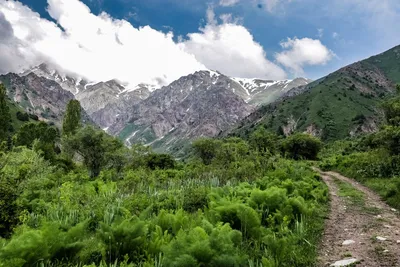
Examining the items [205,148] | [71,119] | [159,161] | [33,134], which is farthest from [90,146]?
[71,119]

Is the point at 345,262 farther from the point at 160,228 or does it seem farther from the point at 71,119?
the point at 71,119

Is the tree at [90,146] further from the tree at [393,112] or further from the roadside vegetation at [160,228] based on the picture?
the tree at [393,112]

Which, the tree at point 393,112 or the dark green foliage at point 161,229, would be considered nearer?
the dark green foliage at point 161,229

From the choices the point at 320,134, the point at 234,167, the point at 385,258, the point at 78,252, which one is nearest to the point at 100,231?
the point at 78,252

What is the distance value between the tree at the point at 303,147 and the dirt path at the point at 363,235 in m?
60.9

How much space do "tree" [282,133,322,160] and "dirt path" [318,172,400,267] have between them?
6095cm

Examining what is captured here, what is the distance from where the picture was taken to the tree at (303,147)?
3012 inches

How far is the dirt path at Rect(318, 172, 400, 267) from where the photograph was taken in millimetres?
8680

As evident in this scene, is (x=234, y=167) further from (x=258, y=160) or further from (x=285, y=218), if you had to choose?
(x=285, y=218)

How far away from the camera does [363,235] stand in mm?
10875

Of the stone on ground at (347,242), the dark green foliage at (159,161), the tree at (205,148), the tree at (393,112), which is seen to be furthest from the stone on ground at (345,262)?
the tree at (205,148)

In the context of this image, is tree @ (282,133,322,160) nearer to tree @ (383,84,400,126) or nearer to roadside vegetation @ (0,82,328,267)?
tree @ (383,84,400,126)

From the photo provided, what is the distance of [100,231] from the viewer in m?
8.40

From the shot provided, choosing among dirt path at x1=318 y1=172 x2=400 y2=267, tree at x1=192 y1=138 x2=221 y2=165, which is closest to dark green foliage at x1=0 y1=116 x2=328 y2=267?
dirt path at x1=318 y1=172 x2=400 y2=267
